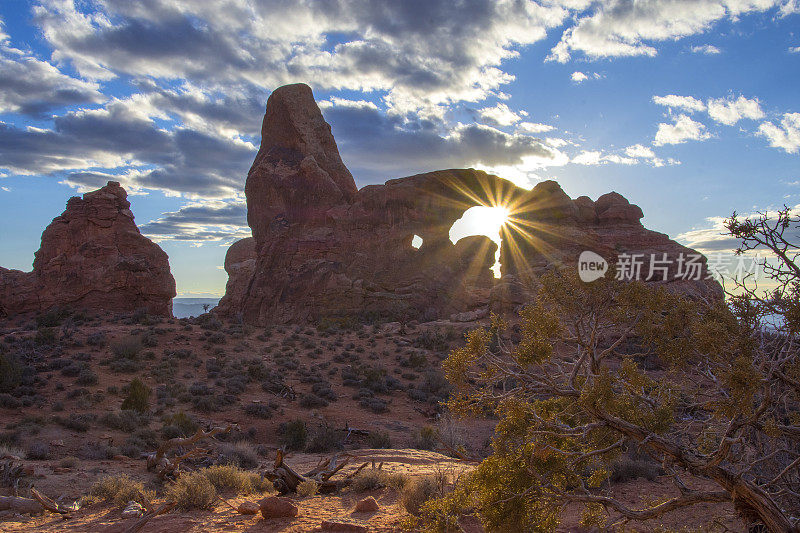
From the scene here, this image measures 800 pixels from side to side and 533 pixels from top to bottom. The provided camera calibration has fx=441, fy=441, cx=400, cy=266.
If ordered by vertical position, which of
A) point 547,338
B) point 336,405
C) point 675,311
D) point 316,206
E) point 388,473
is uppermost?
point 316,206

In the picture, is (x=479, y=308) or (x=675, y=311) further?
(x=479, y=308)

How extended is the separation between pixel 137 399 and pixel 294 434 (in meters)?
4.74

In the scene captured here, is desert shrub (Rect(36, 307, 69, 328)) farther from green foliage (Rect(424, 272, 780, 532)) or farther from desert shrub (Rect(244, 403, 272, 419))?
green foliage (Rect(424, 272, 780, 532))

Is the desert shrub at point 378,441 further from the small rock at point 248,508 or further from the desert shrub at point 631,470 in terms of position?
the small rock at point 248,508

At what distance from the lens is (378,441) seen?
12.1 metres

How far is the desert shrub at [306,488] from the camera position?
281 inches

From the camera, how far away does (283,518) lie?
5859mm

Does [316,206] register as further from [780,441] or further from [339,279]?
[780,441]

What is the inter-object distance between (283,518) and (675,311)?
5385 mm

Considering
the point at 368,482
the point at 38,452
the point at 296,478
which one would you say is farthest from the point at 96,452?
the point at 368,482

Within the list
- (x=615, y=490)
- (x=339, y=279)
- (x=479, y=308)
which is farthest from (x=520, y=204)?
(x=615, y=490)

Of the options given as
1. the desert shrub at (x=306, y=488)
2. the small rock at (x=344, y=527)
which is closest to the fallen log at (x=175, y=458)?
the desert shrub at (x=306, y=488)

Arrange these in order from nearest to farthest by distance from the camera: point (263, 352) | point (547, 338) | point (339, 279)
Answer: point (547, 338), point (263, 352), point (339, 279)

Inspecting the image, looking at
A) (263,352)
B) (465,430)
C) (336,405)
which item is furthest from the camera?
(263,352)
